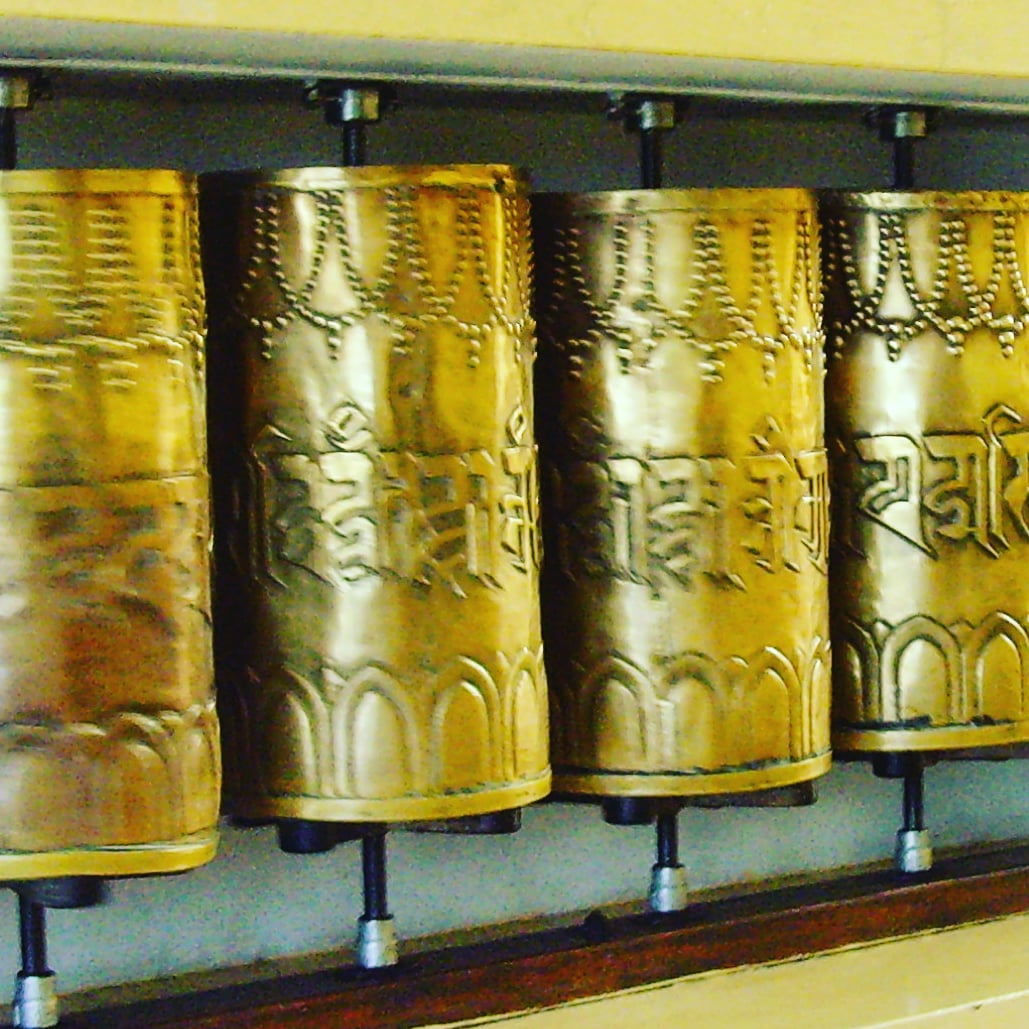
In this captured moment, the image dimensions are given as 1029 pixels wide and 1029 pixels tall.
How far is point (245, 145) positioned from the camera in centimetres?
92

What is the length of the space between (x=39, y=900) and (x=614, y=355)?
360 mm

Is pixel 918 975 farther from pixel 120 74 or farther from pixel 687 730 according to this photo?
pixel 120 74

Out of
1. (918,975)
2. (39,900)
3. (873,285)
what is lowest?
(918,975)

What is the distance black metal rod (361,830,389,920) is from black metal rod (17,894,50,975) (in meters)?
0.16

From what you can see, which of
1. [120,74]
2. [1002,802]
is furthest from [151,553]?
[1002,802]

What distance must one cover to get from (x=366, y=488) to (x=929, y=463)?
32 cm

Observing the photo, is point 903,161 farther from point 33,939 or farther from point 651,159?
point 33,939

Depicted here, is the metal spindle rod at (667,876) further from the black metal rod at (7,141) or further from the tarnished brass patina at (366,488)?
the black metal rod at (7,141)

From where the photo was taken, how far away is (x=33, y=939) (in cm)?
82

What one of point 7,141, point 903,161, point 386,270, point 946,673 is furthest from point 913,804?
point 7,141

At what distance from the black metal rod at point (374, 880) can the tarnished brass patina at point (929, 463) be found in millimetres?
252

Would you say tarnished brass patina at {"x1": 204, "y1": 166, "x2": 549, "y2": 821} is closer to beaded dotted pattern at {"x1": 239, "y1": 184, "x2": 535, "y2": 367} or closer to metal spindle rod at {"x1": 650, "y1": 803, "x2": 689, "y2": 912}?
beaded dotted pattern at {"x1": 239, "y1": 184, "x2": 535, "y2": 367}

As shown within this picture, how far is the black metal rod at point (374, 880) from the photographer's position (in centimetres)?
91

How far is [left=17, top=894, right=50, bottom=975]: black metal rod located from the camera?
A: 82cm
